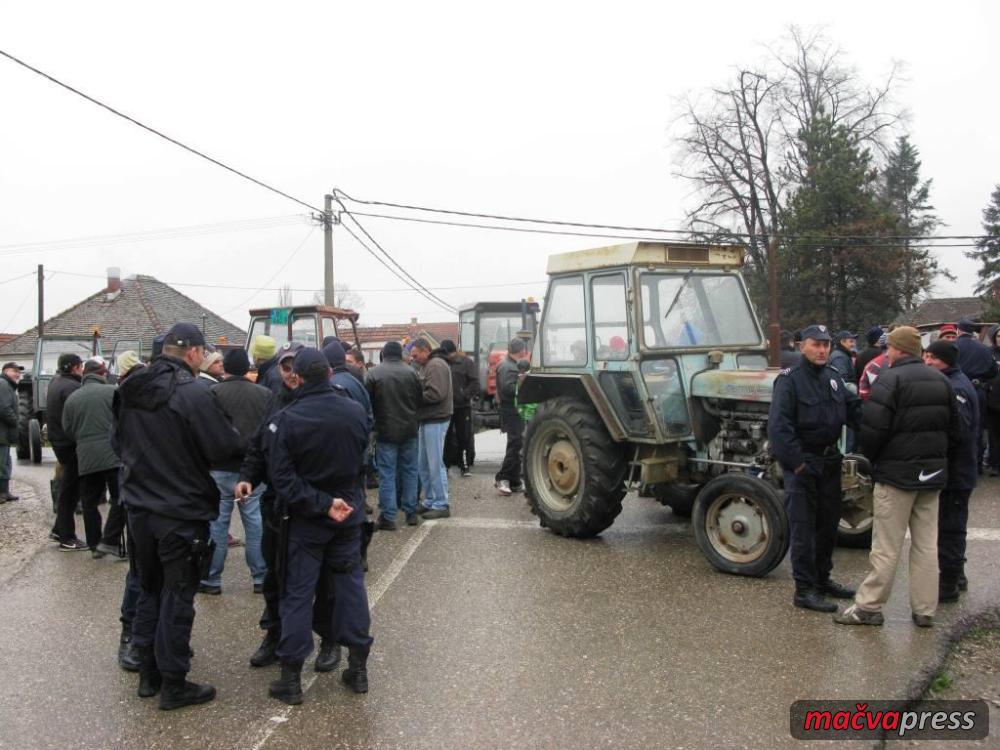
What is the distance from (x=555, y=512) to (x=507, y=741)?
3.65 metres

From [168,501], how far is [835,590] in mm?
4115

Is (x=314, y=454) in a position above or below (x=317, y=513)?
above

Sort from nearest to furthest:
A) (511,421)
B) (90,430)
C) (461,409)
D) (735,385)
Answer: (735,385) → (90,430) → (511,421) → (461,409)

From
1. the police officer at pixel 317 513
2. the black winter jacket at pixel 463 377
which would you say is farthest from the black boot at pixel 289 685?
the black winter jacket at pixel 463 377

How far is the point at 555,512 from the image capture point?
23.8ft

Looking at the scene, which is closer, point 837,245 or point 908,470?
point 908,470

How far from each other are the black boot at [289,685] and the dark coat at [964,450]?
3999 millimetres

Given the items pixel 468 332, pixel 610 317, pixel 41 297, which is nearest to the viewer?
pixel 610 317

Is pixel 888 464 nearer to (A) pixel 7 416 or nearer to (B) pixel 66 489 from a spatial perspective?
(B) pixel 66 489

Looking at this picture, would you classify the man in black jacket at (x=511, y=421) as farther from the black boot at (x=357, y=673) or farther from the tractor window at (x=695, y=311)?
the black boot at (x=357, y=673)

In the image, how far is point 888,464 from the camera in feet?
16.0

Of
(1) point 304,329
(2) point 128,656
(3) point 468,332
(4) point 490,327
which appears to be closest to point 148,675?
(2) point 128,656

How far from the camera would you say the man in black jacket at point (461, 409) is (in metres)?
9.98

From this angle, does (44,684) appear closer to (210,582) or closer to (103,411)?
(210,582)
